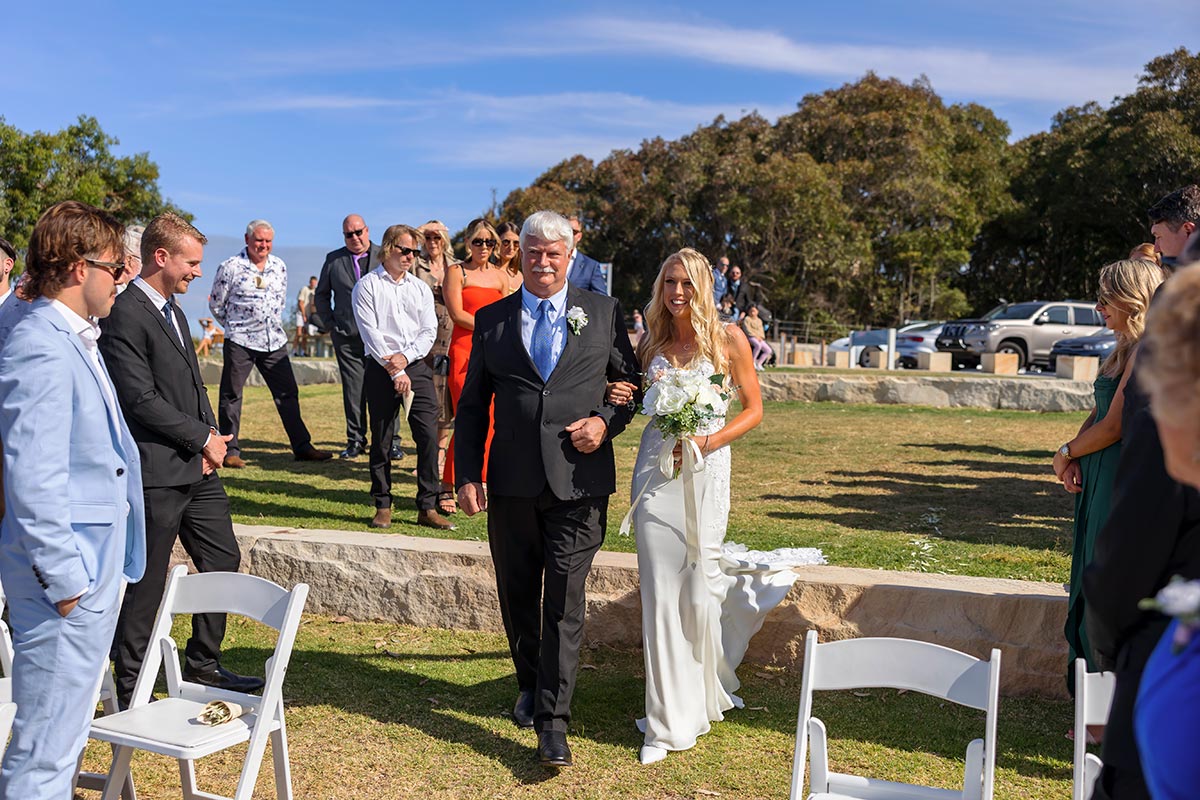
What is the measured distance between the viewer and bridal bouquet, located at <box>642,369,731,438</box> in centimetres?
479

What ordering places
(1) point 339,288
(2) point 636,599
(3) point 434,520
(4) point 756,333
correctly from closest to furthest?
(2) point 636,599
(3) point 434,520
(1) point 339,288
(4) point 756,333

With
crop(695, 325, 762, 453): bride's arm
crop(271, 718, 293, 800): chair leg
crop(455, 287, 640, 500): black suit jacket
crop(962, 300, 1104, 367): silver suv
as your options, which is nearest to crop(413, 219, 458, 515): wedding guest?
crop(455, 287, 640, 500): black suit jacket

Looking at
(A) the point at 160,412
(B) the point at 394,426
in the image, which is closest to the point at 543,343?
(A) the point at 160,412

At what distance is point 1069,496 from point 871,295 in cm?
3458

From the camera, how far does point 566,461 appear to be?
15.9 feet

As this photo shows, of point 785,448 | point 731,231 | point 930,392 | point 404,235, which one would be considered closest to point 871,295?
point 731,231

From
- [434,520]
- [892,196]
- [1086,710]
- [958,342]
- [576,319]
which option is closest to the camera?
[1086,710]

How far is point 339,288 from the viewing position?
35.0 ft

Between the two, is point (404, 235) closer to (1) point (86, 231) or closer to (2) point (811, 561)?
(2) point (811, 561)

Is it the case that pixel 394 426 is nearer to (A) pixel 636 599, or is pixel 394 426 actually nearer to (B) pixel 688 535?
(A) pixel 636 599

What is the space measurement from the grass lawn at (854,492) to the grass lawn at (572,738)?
1492 millimetres

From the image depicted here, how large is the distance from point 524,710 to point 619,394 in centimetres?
155

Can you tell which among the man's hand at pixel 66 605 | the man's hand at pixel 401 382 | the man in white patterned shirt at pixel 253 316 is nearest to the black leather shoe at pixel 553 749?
the man's hand at pixel 66 605

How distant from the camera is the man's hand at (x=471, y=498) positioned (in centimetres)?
490
